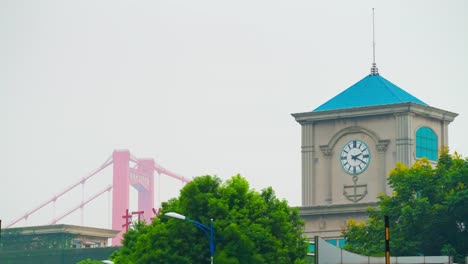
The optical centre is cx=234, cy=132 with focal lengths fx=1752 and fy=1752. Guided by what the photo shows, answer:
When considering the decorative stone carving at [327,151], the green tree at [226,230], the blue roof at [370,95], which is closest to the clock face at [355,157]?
the decorative stone carving at [327,151]

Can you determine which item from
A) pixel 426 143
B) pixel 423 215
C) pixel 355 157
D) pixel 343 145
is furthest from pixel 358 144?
pixel 423 215

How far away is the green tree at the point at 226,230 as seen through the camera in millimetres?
103000

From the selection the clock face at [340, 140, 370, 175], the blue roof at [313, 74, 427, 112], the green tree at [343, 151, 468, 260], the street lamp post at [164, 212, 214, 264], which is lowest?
the street lamp post at [164, 212, 214, 264]

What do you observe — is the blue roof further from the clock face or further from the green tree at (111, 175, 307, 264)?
the green tree at (111, 175, 307, 264)

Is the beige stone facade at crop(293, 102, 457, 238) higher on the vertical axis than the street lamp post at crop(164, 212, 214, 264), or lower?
higher

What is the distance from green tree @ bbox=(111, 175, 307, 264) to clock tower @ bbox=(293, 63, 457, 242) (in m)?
33.9

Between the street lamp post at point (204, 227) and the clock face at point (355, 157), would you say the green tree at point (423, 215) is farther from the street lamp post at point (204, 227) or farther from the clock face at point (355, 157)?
the clock face at point (355, 157)

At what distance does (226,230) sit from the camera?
103000 millimetres

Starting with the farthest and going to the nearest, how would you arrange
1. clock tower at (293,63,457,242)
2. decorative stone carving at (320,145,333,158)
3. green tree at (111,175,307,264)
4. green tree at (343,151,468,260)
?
decorative stone carving at (320,145,333,158) → clock tower at (293,63,457,242) → green tree at (343,151,468,260) → green tree at (111,175,307,264)

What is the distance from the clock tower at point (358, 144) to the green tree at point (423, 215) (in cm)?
1845

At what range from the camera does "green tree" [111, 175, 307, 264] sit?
338ft

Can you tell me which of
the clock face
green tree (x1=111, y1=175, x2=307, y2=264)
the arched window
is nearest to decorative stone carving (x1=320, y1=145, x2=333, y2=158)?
the clock face

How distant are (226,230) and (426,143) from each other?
48725 mm

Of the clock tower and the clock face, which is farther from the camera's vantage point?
the clock face
